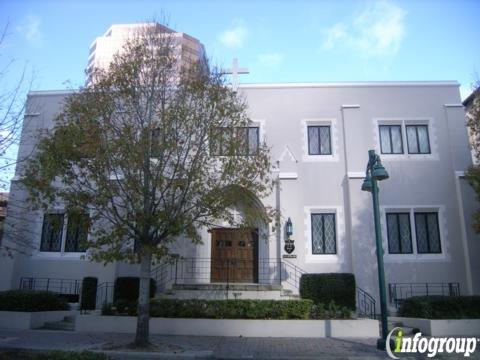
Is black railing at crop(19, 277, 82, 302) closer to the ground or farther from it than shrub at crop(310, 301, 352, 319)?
farther from it

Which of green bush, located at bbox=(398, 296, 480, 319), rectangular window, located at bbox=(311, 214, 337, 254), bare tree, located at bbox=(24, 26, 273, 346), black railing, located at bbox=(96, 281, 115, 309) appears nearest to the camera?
bare tree, located at bbox=(24, 26, 273, 346)

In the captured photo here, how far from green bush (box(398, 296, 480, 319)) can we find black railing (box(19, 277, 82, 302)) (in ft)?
41.0

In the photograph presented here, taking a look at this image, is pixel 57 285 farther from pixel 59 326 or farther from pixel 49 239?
pixel 59 326

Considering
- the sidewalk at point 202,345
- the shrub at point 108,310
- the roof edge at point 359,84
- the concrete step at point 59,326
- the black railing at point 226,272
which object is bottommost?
the sidewalk at point 202,345

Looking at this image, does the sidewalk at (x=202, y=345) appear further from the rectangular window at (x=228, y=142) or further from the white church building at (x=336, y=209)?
the rectangular window at (x=228, y=142)

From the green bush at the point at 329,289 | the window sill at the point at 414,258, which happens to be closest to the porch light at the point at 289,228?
the green bush at the point at 329,289

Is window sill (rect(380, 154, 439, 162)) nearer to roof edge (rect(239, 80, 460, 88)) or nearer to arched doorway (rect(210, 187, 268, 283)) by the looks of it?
roof edge (rect(239, 80, 460, 88))

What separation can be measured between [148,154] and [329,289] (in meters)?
8.40

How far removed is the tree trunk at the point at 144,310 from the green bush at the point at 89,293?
5303 millimetres

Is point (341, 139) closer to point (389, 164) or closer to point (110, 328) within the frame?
point (389, 164)

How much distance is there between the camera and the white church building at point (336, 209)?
16.1 metres

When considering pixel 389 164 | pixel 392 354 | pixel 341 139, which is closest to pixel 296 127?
pixel 341 139

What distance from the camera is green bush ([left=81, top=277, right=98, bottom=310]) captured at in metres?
15.0

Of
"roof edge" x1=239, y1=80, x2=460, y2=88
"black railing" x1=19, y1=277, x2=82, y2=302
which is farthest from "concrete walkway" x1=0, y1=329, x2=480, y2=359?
"roof edge" x1=239, y1=80, x2=460, y2=88
